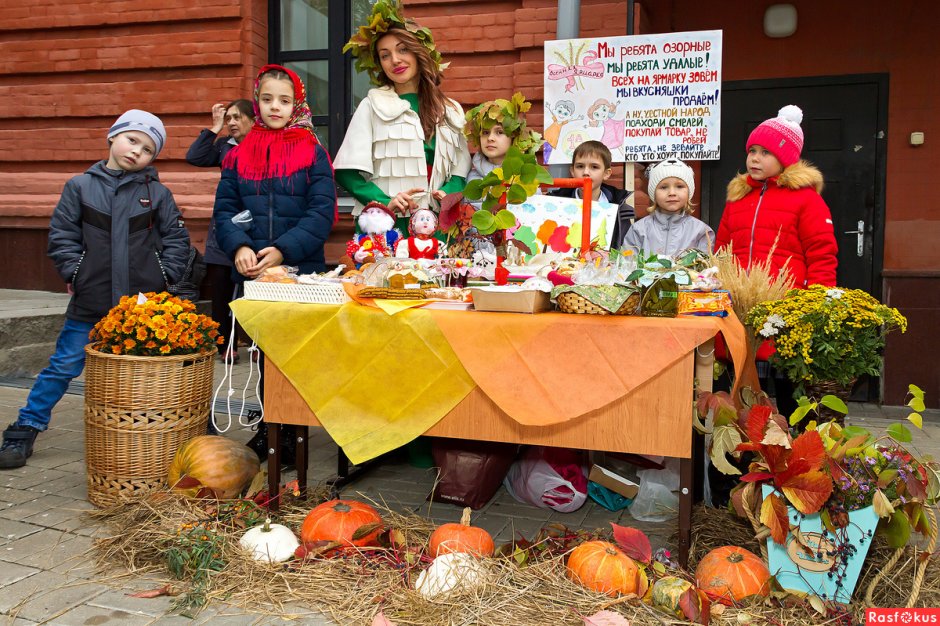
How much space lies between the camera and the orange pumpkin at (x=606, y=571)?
2.38 meters

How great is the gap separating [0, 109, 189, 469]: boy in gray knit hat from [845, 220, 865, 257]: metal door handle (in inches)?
210

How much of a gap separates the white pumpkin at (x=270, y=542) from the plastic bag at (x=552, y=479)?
1104 millimetres

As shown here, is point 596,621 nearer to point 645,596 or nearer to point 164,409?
point 645,596

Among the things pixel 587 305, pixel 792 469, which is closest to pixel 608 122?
pixel 587 305

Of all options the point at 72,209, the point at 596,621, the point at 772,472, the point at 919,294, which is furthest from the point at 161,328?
the point at 919,294

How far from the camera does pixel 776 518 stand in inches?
90.5

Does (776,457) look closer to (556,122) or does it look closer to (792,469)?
(792,469)

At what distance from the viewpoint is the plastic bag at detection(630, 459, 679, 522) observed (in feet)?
10.6

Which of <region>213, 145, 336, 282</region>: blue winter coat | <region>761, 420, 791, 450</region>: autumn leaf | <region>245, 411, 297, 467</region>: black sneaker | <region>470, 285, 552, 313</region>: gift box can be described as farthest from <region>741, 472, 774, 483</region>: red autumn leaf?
<region>245, 411, 297, 467</region>: black sneaker

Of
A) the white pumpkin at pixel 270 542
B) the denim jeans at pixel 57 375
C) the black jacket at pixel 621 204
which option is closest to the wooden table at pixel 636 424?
the white pumpkin at pixel 270 542

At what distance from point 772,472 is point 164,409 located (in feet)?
7.92

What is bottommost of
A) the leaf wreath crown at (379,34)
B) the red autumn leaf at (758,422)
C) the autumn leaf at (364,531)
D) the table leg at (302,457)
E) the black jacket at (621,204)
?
the autumn leaf at (364,531)

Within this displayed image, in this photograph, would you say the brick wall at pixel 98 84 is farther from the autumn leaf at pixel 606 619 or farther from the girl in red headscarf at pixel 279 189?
the autumn leaf at pixel 606 619

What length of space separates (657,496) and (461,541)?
1044mm
